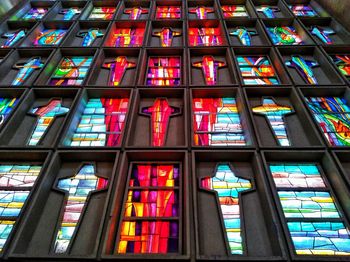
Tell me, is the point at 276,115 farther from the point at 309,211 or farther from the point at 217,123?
the point at 309,211

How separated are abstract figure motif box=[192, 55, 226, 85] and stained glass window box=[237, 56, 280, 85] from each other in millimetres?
401

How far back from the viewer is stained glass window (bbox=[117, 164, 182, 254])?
2779 millimetres

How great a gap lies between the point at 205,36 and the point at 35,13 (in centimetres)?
456

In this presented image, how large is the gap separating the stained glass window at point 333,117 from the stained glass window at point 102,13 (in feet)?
16.8

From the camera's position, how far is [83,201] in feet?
10.4

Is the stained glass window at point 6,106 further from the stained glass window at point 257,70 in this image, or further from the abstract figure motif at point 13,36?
the stained glass window at point 257,70

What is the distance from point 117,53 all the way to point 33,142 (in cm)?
256

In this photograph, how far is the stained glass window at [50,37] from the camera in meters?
6.22

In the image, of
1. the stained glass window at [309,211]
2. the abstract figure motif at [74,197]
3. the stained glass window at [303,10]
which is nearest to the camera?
the stained glass window at [309,211]

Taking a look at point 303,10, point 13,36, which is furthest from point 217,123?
point 13,36

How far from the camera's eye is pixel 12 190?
10.8ft

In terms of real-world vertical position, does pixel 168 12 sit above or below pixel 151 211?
above

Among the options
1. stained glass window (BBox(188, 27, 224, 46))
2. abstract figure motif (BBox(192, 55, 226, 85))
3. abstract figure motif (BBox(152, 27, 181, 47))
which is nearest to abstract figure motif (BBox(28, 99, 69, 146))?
abstract figure motif (BBox(192, 55, 226, 85))

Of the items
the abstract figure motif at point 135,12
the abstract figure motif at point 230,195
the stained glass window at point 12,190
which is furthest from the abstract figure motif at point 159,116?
the abstract figure motif at point 135,12
